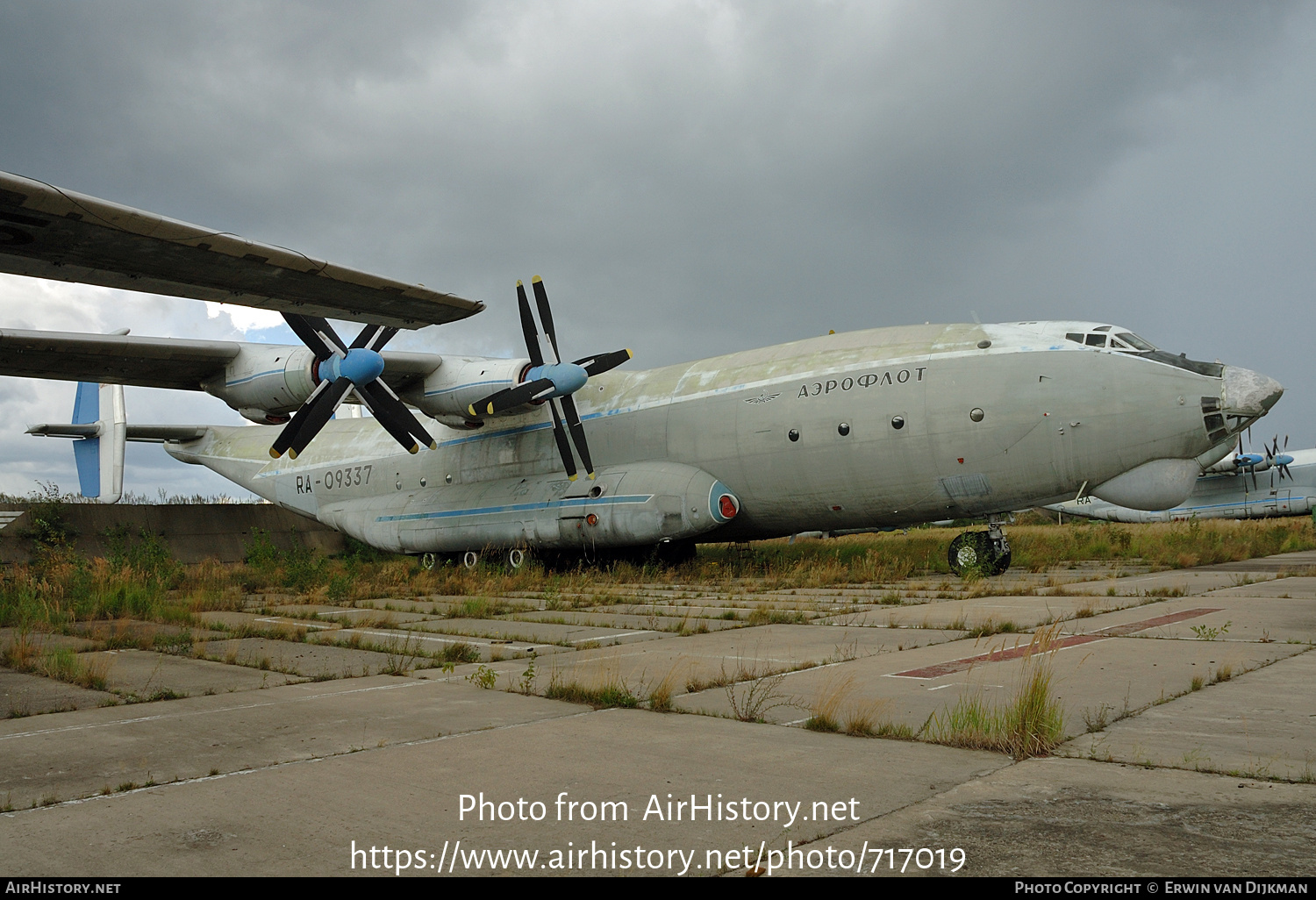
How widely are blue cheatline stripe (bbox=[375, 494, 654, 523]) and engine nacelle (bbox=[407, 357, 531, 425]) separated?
228 cm

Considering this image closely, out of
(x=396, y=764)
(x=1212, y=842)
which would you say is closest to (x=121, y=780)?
(x=396, y=764)

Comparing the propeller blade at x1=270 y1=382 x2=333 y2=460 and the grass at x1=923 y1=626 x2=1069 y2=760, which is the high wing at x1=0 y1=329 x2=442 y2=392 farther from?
the grass at x1=923 y1=626 x2=1069 y2=760

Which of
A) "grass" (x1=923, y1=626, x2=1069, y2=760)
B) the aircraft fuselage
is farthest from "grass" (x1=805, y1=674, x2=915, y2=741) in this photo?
the aircraft fuselage

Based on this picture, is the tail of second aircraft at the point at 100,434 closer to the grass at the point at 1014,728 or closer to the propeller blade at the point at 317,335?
the propeller blade at the point at 317,335

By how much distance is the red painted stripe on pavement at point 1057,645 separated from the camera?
20.7 feet

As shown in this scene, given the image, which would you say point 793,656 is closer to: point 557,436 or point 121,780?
point 121,780

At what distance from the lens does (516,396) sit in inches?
776

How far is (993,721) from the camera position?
4.35 meters

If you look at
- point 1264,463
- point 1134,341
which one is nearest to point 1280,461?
point 1264,463

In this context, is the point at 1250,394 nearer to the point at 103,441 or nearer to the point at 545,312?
the point at 545,312

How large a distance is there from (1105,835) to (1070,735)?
58.7 inches

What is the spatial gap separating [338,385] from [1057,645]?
50.9 feet

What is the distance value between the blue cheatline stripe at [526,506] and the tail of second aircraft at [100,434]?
9.35m

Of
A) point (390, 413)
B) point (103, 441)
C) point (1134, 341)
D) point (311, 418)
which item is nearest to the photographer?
point (1134, 341)
